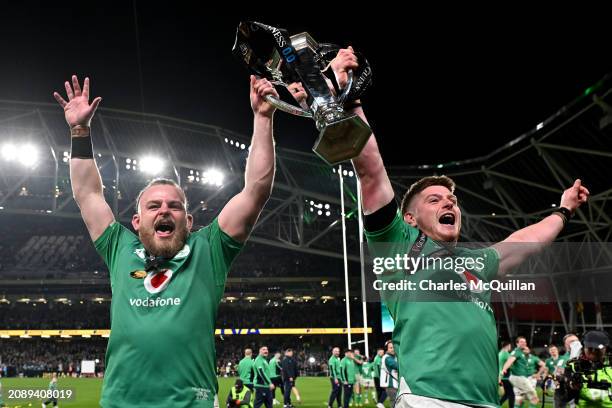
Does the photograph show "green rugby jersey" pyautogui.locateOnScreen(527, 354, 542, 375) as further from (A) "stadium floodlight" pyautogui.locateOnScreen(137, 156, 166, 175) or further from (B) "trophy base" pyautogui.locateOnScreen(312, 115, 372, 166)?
(A) "stadium floodlight" pyautogui.locateOnScreen(137, 156, 166, 175)

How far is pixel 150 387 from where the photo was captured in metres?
2.86

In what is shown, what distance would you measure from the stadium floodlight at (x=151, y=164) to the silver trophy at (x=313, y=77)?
27324 millimetres

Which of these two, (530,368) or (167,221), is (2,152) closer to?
(530,368)

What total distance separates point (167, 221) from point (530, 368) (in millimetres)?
15774

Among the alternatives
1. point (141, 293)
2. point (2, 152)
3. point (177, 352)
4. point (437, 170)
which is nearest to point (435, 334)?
point (177, 352)

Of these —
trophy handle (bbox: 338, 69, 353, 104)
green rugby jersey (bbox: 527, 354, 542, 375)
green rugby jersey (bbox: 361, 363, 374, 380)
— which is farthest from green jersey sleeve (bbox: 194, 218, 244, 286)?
green rugby jersey (bbox: 361, 363, 374, 380)

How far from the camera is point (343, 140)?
112 inches

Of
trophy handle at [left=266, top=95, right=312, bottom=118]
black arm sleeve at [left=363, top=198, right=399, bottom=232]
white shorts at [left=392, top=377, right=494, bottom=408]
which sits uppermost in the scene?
trophy handle at [left=266, top=95, right=312, bottom=118]

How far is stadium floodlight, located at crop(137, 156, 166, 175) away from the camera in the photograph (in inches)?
1183

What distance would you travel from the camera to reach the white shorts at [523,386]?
16.4m

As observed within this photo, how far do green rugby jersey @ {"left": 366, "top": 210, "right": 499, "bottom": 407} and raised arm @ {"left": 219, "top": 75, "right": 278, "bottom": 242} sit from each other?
2.06 ft

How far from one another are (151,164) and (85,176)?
2728cm

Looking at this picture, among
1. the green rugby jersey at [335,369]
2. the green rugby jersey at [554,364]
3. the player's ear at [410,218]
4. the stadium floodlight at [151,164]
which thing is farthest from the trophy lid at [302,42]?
the stadium floodlight at [151,164]

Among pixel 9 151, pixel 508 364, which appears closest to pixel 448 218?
pixel 508 364
